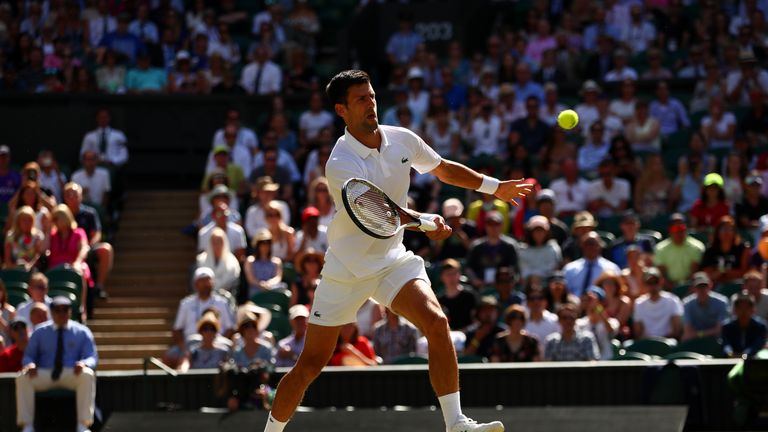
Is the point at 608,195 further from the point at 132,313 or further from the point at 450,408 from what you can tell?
the point at 450,408

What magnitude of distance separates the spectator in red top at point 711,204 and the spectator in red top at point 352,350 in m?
4.04

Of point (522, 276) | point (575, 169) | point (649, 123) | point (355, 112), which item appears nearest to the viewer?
point (355, 112)

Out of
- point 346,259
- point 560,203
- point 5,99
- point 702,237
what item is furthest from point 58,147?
point 346,259

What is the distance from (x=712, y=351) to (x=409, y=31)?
8566 millimetres

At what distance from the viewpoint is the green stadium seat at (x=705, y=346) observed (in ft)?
41.6

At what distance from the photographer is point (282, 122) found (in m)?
17.5

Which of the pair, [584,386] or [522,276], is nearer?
[584,386]

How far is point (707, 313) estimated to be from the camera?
1325 centimetres

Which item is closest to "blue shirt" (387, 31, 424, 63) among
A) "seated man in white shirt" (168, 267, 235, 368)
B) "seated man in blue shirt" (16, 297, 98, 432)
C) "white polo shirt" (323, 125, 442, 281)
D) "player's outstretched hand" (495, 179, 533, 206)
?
"seated man in white shirt" (168, 267, 235, 368)

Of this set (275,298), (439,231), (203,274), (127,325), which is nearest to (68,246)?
(127,325)

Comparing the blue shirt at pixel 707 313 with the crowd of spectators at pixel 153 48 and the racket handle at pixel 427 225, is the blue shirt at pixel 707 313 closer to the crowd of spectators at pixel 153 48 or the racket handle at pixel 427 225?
the racket handle at pixel 427 225

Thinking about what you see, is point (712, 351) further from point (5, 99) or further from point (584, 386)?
point (5, 99)

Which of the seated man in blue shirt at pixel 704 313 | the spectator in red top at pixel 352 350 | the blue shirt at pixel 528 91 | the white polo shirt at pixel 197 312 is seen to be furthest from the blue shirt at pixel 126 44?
the seated man in blue shirt at pixel 704 313

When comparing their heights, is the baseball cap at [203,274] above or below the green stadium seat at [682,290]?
below
